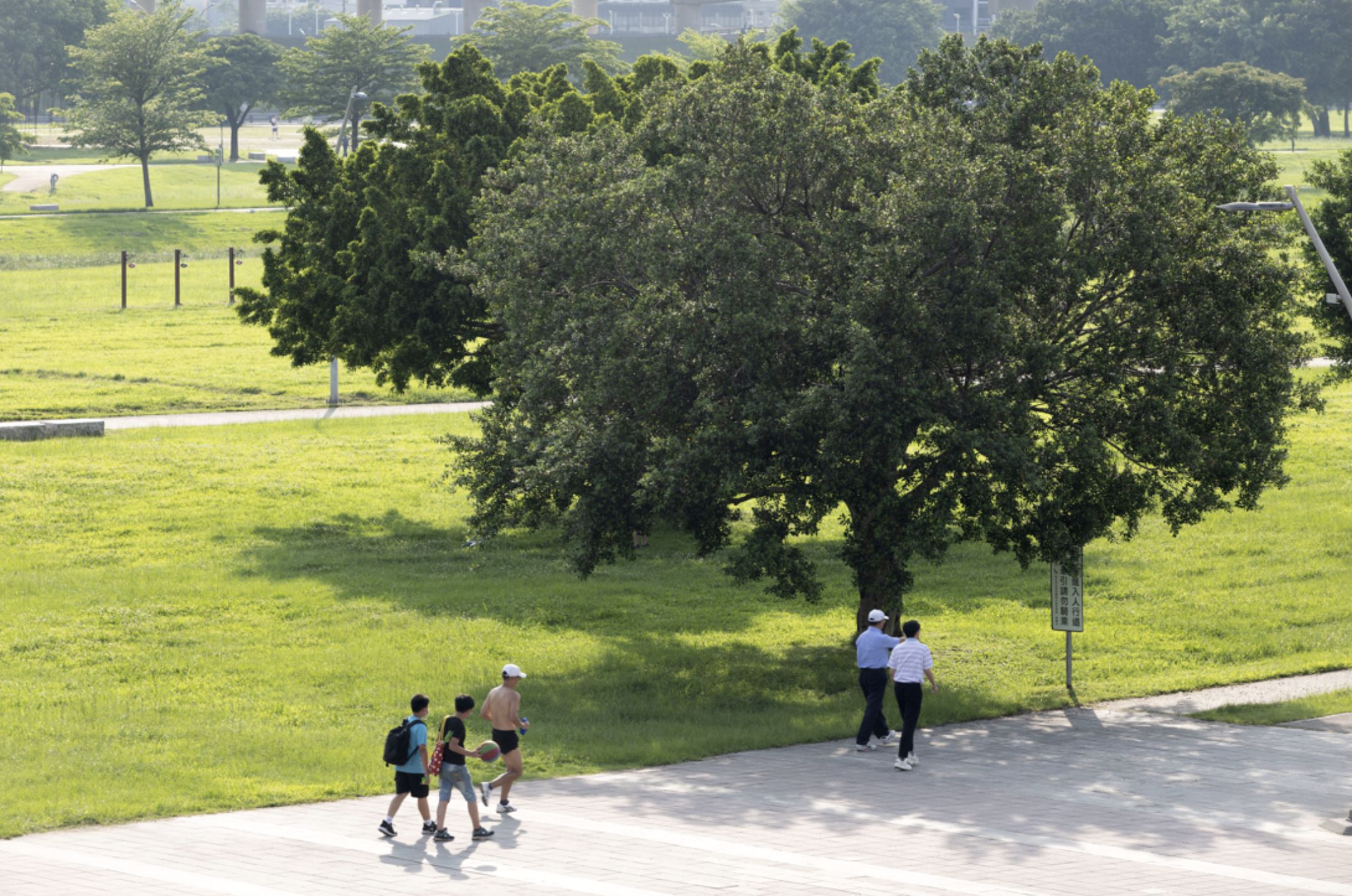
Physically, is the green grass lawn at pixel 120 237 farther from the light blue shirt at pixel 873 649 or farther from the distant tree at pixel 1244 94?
the light blue shirt at pixel 873 649

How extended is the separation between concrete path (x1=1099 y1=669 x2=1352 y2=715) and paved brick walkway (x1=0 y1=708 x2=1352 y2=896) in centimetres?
250

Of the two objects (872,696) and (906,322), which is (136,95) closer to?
(906,322)

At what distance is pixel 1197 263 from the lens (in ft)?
63.7

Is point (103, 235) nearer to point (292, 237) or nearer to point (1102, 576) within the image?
point (292, 237)

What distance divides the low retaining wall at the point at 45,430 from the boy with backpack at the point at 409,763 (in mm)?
25481

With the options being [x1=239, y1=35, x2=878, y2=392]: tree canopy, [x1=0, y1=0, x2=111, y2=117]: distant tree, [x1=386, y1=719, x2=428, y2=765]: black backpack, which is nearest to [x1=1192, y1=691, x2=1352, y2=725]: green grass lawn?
[x1=386, y1=719, x2=428, y2=765]: black backpack

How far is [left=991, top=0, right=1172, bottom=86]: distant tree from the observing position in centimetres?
11812

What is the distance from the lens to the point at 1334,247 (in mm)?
30484

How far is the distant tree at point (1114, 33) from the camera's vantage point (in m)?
118

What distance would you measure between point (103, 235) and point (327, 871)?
67551 mm

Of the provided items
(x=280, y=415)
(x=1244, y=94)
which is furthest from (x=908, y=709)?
(x=1244, y=94)

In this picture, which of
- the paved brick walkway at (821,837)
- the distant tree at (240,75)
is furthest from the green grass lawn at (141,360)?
the distant tree at (240,75)

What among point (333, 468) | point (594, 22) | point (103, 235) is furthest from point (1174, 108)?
point (333, 468)

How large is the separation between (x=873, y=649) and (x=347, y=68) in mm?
83534
